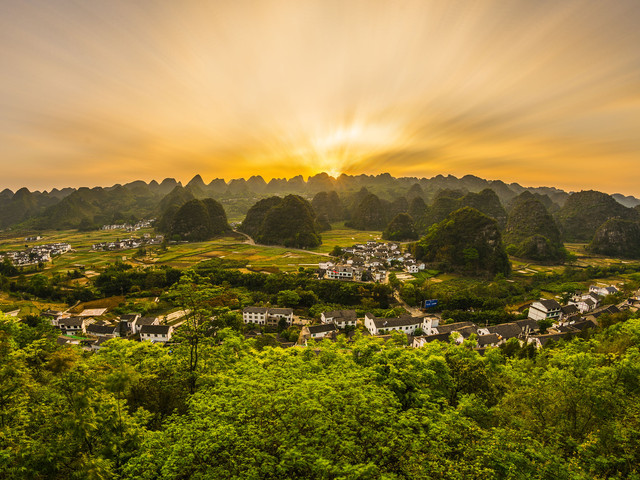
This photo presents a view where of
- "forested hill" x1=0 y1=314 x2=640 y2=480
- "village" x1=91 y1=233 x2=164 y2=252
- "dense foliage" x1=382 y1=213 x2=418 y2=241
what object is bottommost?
"forested hill" x1=0 y1=314 x2=640 y2=480

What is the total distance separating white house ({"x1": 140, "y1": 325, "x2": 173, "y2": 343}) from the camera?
122ft

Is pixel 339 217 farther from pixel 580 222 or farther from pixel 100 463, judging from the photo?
pixel 100 463

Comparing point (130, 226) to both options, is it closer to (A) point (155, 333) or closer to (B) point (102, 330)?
(B) point (102, 330)

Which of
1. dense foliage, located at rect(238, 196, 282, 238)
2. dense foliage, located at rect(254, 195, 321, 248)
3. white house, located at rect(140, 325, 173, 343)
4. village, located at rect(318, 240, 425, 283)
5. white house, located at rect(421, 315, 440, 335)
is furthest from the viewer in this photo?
dense foliage, located at rect(238, 196, 282, 238)

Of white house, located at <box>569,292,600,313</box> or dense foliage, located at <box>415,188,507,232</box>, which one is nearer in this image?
white house, located at <box>569,292,600,313</box>

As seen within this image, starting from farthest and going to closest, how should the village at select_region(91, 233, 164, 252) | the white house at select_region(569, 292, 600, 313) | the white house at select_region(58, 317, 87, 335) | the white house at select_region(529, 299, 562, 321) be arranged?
1. the village at select_region(91, 233, 164, 252)
2. the white house at select_region(569, 292, 600, 313)
3. the white house at select_region(529, 299, 562, 321)
4. the white house at select_region(58, 317, 87, 335)

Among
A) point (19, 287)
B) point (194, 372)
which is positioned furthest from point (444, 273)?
point (19, 287)

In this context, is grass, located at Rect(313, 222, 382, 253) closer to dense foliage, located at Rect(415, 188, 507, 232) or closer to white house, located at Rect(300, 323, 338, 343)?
dense foliage, located at Rect(415, 188, 507, 232)

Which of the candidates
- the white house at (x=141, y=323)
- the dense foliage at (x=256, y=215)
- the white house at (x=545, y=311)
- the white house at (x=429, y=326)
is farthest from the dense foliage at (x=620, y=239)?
the white house at (x=141, y=323)

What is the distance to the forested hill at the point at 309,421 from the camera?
694 centimetres

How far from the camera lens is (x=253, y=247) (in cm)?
9888

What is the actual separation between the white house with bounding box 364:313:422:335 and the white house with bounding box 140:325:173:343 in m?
28.1

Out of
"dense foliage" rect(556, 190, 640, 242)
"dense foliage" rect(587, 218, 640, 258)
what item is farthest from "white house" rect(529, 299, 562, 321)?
"dense foliage" rect(556, 190, 640, 242)

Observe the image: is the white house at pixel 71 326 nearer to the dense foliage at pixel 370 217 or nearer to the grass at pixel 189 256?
the grass at pixel 189 256
